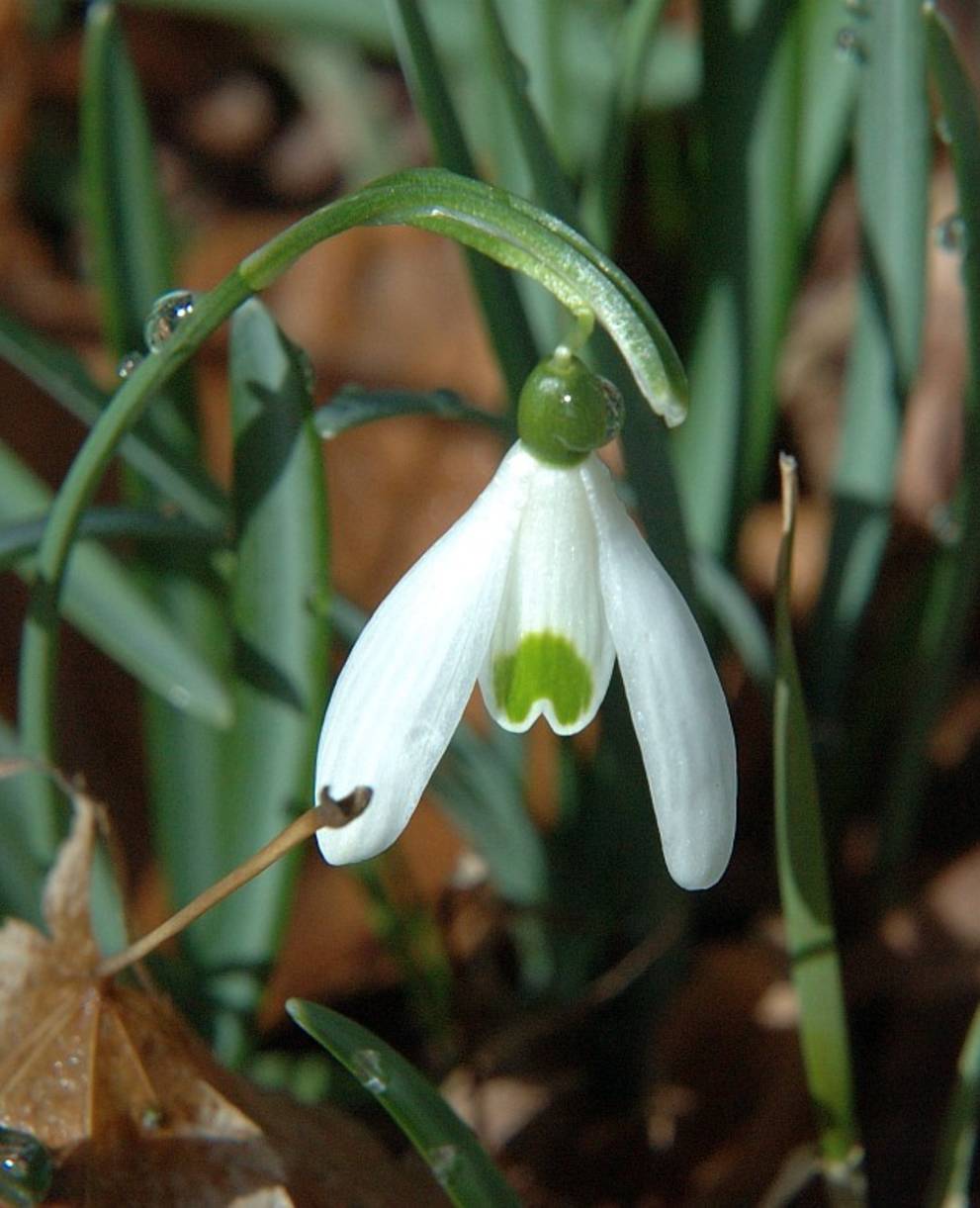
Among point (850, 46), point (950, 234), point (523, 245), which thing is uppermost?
point (850, 46)

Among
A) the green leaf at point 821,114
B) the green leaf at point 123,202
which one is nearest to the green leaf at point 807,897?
the green leaf at point 821,114

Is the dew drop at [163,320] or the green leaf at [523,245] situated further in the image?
the dew drop at [163,320]

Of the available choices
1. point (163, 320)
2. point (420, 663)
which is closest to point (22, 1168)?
point (420, 663)

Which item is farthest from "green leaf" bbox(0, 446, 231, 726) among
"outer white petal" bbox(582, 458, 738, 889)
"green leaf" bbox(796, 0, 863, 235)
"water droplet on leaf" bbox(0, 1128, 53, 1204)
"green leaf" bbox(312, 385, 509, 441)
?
"green leaf" bbox(796, 0, 863, 235)

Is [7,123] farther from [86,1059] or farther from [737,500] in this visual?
[86,1059]

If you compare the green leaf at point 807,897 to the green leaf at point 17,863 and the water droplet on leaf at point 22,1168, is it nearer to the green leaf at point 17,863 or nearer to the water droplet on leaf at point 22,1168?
the water droplet on leaf at point 22,1168

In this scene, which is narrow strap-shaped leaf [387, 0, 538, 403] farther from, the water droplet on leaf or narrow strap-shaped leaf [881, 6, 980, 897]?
the water droplet on leaf

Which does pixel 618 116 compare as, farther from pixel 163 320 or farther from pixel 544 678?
pixel 544 678
